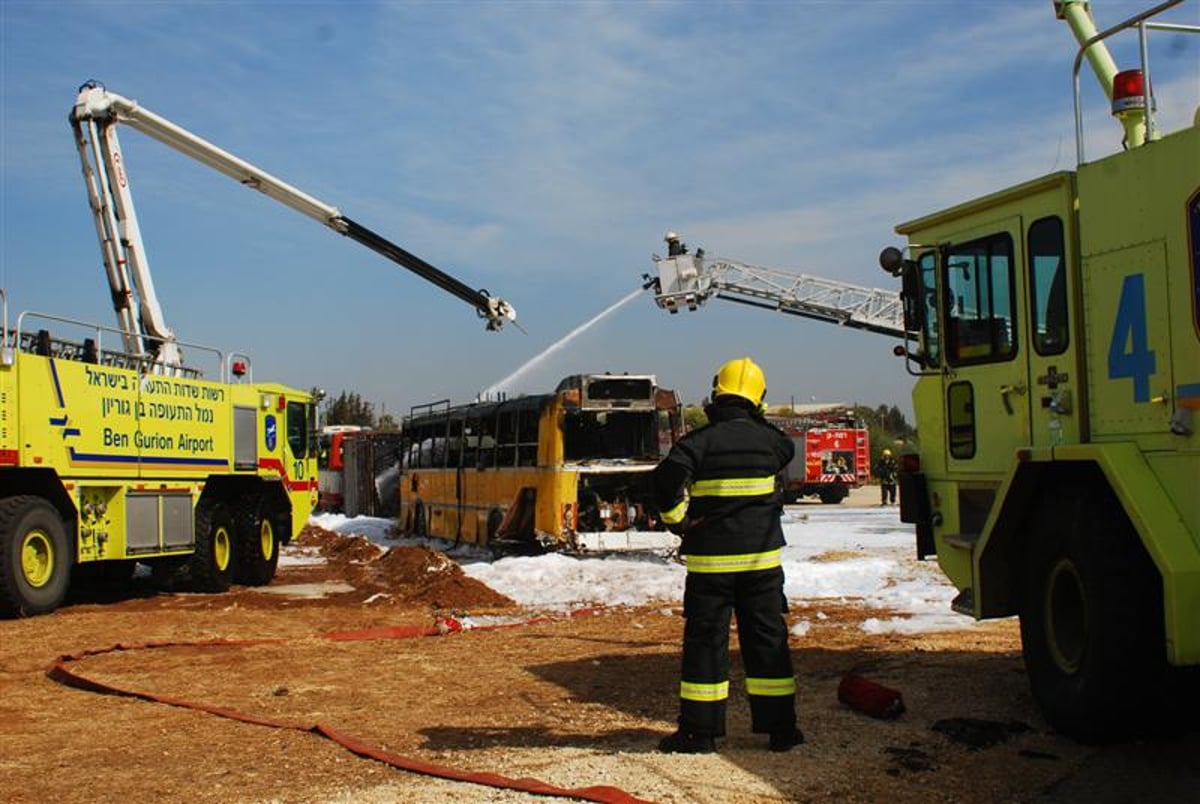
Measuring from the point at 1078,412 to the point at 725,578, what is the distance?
2.12 metres

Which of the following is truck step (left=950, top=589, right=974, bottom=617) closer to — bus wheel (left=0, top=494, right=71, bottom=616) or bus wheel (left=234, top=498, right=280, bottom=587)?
bus wheel (left=0, top=494, right=71, bottom=616)

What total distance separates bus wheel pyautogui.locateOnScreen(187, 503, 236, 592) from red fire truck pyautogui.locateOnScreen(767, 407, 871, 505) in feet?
71.1

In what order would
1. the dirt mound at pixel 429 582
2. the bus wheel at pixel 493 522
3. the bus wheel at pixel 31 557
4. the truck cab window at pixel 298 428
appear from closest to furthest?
the bus wheel at pixel 31 557
the dirt mound at pixel 429 582
the truck cab window at pixel 298 428
the bus wheel at pixel 493 522

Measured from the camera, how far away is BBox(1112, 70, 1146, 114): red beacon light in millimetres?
6719

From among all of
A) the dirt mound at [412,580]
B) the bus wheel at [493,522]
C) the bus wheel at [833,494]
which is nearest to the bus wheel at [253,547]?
the dirt mound at [412,580]

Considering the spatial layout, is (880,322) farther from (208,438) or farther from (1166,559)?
(1166,559)

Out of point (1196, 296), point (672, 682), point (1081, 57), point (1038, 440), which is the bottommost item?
point (672, 682)

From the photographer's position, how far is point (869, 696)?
22.2ft

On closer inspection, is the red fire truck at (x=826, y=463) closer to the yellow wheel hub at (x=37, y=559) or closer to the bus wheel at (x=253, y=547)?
the bus wheel at (x=253, y=547)

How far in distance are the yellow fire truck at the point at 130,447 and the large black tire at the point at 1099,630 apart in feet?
33.1

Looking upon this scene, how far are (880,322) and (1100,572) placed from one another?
24.3 metres

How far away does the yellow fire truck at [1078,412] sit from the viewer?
5531mm

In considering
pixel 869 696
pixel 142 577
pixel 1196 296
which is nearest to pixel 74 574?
pixel 142 577

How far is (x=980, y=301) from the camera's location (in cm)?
724
